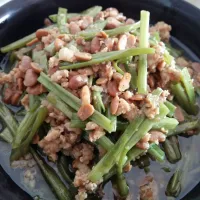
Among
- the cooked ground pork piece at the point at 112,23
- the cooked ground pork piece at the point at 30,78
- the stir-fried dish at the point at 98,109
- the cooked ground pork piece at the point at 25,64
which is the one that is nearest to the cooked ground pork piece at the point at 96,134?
the stir-fried dish at the point at 98,109

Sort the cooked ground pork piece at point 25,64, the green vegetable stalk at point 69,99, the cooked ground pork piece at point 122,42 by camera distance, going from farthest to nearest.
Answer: the cooked ground pork piece at point 25,64
the cooked ground pork piece at point 122,42
the green vegetable stalk at point 69,99

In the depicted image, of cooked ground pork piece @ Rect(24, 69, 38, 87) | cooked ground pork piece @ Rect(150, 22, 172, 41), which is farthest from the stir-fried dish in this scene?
cooked ground pork piece @ Rect(150, 22, 172, 41)

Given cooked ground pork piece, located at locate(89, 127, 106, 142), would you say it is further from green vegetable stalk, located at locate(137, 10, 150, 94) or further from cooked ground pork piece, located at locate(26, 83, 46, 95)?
cooked ground pork piece, located at locate(26, 83, 46, 95)

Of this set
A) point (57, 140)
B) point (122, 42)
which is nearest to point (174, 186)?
point (57, 140)

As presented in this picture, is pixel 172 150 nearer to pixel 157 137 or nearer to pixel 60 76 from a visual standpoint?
pixel 157 137

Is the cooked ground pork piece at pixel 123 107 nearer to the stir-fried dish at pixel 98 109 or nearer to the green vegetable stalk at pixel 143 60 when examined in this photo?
the stir-fried dish at pixel 98 109

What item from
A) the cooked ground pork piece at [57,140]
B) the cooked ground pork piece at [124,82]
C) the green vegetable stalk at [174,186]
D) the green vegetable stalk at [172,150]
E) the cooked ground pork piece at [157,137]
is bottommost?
the cooked ground pork piece at [57,140]

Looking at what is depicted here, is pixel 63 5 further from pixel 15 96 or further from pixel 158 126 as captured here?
pixel 158 126

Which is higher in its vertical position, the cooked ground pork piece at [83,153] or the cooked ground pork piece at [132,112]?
the cooked ground pork piece at [132,112]
